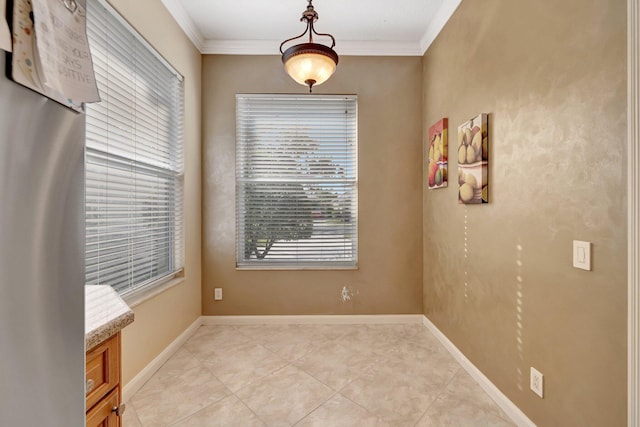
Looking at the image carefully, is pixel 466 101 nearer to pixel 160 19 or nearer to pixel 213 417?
pixel 160 19

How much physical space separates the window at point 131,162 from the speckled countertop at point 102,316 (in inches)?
27.1

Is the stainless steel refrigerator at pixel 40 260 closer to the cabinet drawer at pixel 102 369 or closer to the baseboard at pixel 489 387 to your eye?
the cabinet drawer at pixel 102 369

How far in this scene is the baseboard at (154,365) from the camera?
193 cm

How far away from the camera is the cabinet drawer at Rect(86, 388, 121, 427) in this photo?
88cm

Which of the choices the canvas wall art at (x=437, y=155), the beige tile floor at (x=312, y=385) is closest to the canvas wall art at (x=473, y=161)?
the canvas wall art at (x=437, y=155)

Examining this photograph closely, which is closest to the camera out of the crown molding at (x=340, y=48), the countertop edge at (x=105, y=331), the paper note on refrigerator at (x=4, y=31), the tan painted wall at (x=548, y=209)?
the paper note on refrigerator at (x=4, y=31)

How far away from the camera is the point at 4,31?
1.42 ft

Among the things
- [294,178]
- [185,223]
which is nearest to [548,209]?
[294,178]

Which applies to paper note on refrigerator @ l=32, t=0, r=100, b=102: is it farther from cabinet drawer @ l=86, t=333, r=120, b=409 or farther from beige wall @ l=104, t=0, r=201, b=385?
beige wall @ l=104, t=0, r=201, b=385

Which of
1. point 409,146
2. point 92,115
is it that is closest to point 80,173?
point 92,115

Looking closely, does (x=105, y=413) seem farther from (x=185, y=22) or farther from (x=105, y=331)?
(x=185, y=22)

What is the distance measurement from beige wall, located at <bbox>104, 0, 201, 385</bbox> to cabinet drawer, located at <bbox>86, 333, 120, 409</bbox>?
1095 millimetres

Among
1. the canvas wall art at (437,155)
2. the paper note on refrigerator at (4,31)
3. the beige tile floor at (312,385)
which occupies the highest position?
the canvas wall art at (437,155)

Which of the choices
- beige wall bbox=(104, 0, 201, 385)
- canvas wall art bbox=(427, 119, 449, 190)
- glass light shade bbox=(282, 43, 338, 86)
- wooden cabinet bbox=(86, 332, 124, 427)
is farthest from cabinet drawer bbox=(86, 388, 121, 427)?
canvas wall art bbox=(427, 119, 449, 190)
